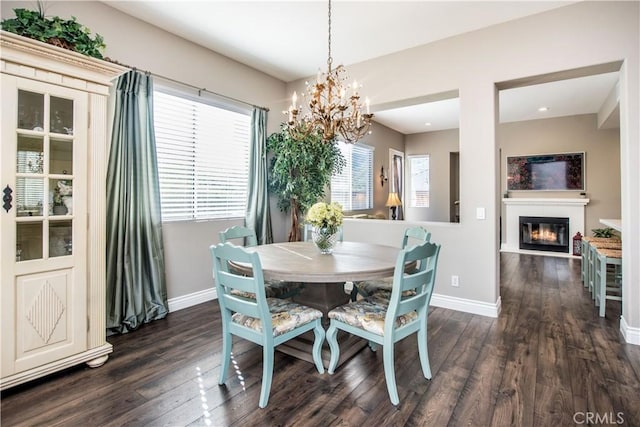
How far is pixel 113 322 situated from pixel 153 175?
1386 mm

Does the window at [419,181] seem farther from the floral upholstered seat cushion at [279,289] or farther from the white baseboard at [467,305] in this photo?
the floral upholstered seat cushion at [279,289]

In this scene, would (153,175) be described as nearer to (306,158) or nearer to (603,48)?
(306,158)

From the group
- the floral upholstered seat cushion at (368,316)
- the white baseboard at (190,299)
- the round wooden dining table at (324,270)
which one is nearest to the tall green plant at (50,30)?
the round wooden dining table at (324,270)

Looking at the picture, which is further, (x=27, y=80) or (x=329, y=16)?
(x=329, y=16)

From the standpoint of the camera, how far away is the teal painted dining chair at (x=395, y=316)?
1896 mm

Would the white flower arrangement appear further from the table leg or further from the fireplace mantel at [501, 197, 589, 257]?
the fireplace mantel at [501, 197, 589, 257]

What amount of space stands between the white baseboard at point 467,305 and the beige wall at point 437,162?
4981mm

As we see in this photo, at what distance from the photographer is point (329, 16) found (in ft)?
9.66

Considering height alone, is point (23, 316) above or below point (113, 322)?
above

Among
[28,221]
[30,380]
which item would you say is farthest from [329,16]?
[30,380]

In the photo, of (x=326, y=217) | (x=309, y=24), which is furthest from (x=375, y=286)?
(x=309, y=24)

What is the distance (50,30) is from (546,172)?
8.20 meters

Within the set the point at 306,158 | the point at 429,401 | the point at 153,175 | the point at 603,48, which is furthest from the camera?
the point at 306,158

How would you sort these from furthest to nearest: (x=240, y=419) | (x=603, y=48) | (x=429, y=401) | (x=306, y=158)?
(x=306, y=158)
(x=603, y=48)
(x=429, y=401)
(x=240, y=419)
